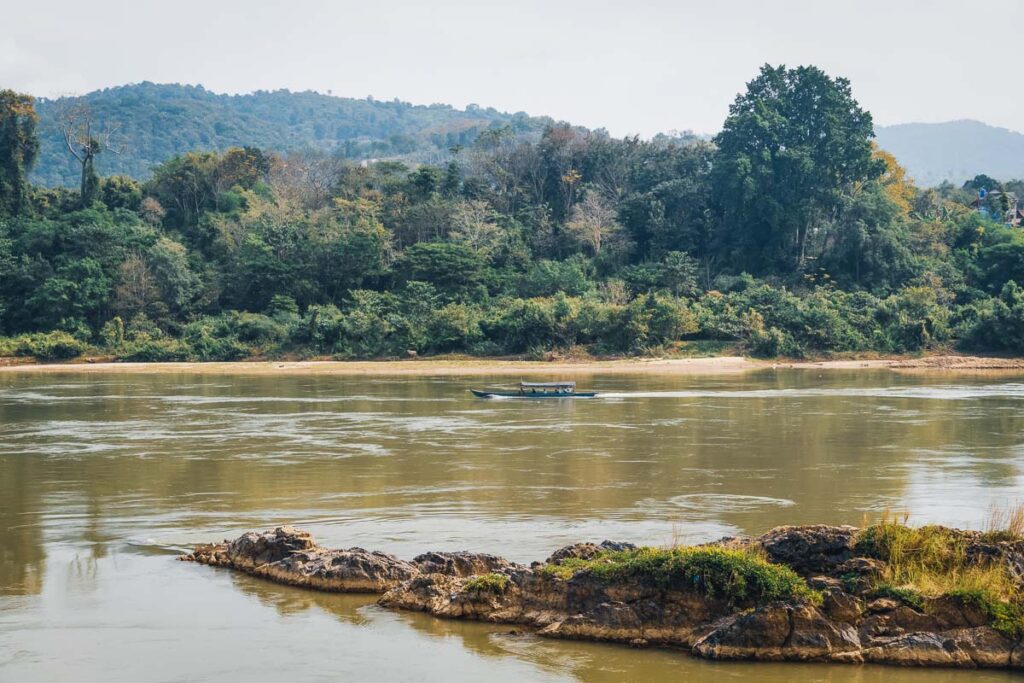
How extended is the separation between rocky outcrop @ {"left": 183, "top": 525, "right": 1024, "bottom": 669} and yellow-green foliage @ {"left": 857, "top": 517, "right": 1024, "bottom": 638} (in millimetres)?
74

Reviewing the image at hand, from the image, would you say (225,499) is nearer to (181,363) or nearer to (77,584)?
(77,584)

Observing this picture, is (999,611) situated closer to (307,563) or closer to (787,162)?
(307,563)

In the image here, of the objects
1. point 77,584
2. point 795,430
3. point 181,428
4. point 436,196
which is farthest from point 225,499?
point 436,196

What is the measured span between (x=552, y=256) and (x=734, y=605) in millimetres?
61188

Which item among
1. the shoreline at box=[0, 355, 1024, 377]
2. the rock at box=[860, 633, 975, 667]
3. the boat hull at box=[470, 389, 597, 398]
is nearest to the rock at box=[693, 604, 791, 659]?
the rock at box=[860, 633, 975, 667]

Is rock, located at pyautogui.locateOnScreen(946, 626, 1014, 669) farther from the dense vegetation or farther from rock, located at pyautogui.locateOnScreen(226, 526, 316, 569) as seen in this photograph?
the dense vegetation

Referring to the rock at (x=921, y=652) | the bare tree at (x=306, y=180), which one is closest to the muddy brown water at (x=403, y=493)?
the rock at (x=921, y=652)

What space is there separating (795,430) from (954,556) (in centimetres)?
1853

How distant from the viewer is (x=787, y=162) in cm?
6619

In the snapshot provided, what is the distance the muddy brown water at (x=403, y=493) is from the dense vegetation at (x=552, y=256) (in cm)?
1612

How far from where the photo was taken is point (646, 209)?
71.3 m

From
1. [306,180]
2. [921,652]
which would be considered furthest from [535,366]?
[921,652]

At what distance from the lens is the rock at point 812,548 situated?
1247 cm

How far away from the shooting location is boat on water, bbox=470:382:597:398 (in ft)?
128
